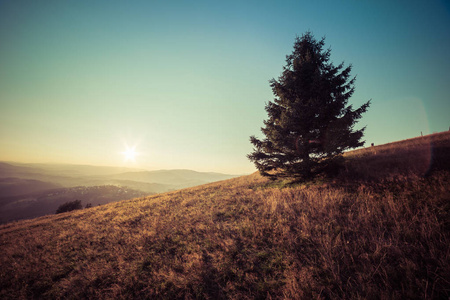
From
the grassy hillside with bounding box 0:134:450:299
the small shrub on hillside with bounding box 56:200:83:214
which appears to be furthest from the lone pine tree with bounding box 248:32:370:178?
the small shrub on hillside with bounding box 56:200:83:214

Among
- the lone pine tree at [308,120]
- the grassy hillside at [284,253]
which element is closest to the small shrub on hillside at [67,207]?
the grassy hillside at [284,253]

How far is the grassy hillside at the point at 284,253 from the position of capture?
2.83 metres

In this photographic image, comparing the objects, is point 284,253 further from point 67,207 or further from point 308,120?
point 67,207

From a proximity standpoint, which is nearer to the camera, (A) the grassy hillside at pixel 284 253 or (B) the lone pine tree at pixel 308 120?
(A) the grassy hillside at pixel 284 253

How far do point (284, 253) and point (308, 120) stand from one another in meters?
6.04

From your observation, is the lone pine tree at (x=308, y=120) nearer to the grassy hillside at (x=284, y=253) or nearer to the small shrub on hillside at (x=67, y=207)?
the grassy hillside at (x=284, y=253)

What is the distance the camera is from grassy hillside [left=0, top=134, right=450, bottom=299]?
2.83m

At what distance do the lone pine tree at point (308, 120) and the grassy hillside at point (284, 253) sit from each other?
178cm

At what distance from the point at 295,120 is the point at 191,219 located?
6.85m

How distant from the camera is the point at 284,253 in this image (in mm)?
3789

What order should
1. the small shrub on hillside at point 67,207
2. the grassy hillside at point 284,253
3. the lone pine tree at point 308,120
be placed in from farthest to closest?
the small shrub on hillside at point 67,207, the lone pine tree at point 308,120, the grassy hillside at point 284,253

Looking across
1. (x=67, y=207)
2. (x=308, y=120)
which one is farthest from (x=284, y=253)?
(x=67, y=207)

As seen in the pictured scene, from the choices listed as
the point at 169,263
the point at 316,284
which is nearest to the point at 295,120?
the point at 316,284

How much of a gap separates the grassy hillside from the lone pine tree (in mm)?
1778
